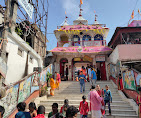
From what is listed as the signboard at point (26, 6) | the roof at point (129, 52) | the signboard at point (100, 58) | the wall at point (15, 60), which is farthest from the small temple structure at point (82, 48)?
the signboard at point (26, 6)

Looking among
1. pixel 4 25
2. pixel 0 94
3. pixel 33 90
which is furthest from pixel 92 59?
pixel 0 94

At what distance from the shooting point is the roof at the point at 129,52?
1080 cm

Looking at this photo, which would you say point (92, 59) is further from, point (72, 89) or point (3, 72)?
point (3, 72)

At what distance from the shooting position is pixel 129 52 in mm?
10984

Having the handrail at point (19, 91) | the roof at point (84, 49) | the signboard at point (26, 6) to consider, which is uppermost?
the signboard at point (26, 6)

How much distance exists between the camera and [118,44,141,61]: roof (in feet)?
35.4

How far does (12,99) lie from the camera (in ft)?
17.2

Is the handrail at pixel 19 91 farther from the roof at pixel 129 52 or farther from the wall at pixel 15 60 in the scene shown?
the roof at pixel 129 52

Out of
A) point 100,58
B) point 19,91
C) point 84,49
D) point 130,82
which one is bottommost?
point 19,91

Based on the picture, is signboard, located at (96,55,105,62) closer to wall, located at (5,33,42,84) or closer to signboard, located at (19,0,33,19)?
wall, located at (5,33,42,84)

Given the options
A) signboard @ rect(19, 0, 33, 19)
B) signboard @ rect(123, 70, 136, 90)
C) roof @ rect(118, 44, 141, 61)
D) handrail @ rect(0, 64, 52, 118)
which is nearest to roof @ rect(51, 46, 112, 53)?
roof @ rect(118, 44, 141, 61)

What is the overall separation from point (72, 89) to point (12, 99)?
488cm

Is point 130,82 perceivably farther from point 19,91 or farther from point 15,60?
point 15,60

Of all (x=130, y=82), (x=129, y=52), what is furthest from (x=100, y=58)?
(x=130, y=82)
